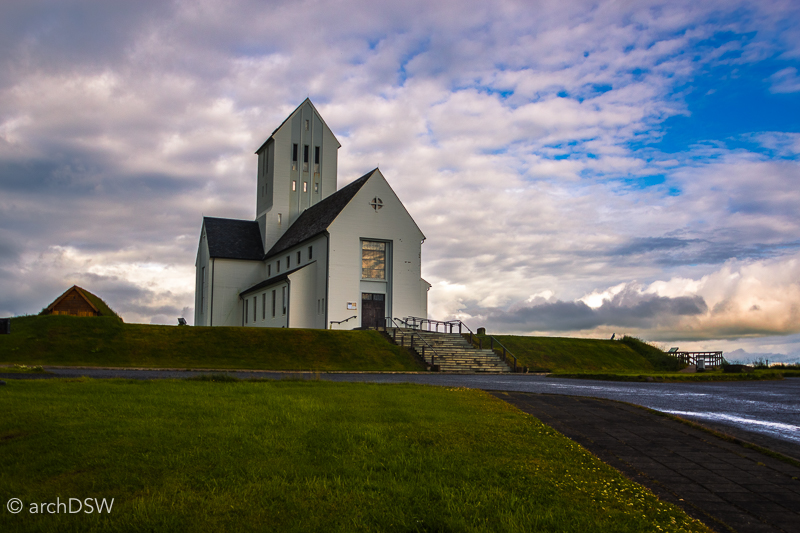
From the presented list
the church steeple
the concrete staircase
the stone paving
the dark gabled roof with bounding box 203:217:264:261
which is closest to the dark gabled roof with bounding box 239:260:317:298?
the dark gabled roof with bounding box 203:217:264:261

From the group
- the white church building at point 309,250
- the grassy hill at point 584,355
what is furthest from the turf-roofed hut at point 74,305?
the grassy hill at point 584,355

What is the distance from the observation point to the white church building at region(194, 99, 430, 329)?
143ft

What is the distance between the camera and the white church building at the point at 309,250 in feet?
143

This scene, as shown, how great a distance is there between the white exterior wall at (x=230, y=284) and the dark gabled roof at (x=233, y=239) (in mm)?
713

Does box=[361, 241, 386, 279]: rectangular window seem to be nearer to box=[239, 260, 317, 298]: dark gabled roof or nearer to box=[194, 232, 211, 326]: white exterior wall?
box=[239, 260, 317, 298]: dark gabled roof

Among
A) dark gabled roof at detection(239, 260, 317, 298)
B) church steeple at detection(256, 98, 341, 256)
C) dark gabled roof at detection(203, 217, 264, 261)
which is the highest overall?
church steeple at detection(256, 98, 341, 256)

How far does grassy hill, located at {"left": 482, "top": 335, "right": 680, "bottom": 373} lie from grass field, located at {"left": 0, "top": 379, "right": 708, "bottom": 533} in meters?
29.0

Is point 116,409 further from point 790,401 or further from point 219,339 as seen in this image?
point 219,339

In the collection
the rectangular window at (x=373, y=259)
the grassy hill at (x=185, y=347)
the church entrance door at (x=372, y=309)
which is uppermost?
→ the rectangular window at (x=373, y=259)

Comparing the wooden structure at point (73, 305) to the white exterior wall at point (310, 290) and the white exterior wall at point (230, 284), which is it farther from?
the white exterior wall at point (230, 284)

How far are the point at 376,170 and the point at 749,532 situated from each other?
41598mm

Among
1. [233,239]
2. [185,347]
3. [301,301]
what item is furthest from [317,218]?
[185,347]

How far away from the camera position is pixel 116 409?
394 inches

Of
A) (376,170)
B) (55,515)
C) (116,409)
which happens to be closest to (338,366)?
(376,170)
